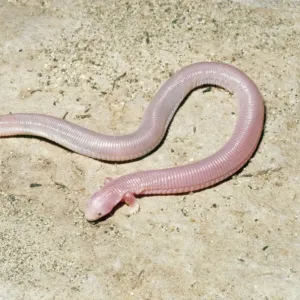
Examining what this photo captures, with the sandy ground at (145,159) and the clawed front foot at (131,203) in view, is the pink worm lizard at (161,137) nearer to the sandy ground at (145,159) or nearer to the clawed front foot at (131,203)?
the clawed front foot at (131,203)

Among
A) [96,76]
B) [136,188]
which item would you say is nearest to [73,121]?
[96,76]

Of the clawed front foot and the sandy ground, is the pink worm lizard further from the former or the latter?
the sandy ground

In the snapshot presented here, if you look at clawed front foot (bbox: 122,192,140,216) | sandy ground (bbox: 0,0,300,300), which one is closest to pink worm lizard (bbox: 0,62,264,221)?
clawed front foot (bbox: 122,192,140,216)

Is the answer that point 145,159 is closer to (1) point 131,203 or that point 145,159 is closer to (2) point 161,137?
(2) point 161,137

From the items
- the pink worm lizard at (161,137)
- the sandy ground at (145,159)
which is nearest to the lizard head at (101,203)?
the pink worm lizard at (161,137)

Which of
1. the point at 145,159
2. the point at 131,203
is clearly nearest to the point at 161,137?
the point at 145,159
